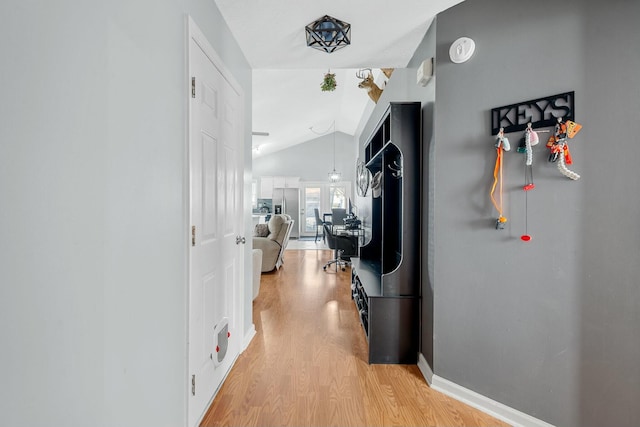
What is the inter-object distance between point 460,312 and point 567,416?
2.12ft

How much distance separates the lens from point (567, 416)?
1.48m

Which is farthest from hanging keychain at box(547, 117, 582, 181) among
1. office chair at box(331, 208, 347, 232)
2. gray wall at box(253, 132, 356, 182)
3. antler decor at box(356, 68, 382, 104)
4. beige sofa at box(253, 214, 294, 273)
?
gray wall at box(253, 132, 356, 182)

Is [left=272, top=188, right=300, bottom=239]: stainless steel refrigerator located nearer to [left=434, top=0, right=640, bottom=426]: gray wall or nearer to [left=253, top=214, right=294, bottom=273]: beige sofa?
[left=253, top=214, right=294, bottom=273]: beige sofa

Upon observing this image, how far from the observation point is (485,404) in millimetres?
1699

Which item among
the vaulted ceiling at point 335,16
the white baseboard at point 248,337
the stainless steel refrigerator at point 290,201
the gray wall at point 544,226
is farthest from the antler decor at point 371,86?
the stainless steel refrigerator at point 290,201

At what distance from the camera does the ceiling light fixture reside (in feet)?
6.40

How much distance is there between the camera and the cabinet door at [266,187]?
10.0 meters

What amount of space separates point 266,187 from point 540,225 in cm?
901

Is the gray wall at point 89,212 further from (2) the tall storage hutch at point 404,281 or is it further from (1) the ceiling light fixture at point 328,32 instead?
(2) the tall storage hutch at point 404,281

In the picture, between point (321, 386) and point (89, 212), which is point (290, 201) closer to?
point (321, 386)

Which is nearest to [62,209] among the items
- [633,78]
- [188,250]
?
[188,250]

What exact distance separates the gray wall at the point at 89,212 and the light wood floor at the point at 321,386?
0.56 meters

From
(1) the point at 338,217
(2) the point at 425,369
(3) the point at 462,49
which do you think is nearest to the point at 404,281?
(2) the point at 425,369

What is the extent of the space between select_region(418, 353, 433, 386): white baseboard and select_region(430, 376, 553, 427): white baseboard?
0.03 metres
